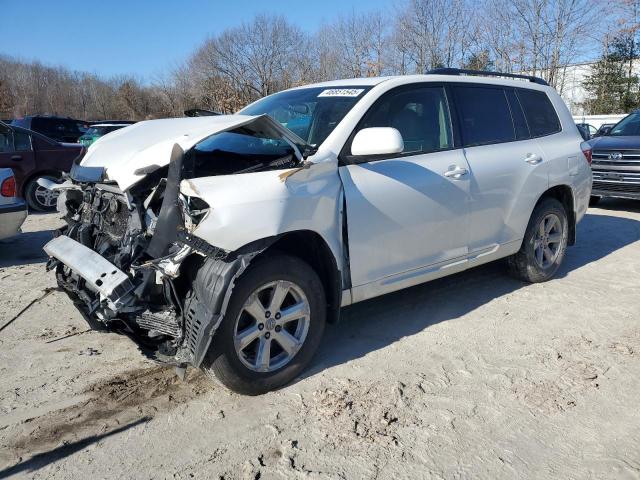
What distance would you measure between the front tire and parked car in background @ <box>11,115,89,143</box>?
16.2 metres

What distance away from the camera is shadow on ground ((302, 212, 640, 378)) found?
12.7 ft

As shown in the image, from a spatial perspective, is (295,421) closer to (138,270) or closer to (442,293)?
(138,270)

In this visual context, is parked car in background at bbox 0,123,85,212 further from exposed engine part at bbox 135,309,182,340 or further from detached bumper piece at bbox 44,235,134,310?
exposed engine part at bbox 135,309,182,340

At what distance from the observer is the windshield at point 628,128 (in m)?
9.68

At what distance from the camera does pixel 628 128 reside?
9.88 metres

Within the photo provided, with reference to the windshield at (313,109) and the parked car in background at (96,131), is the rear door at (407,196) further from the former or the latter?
the parked car in background at (96,131)

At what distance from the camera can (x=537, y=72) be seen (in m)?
26.8

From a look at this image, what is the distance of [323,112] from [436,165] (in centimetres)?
95

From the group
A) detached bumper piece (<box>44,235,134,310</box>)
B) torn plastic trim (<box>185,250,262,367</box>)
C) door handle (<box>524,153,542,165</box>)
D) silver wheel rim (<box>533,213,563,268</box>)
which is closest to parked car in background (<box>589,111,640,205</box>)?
silver wheel rim (<box>533,213,563,268</box>)

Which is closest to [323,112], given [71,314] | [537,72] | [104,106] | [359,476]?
[359,476]

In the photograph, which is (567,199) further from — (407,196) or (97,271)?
(97,271)

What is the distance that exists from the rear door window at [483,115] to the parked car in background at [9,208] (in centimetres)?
511

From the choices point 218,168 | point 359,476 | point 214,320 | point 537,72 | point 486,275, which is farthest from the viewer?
A: point 537,72

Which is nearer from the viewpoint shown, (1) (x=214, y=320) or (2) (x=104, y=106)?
(1) (x=214, y=320)
